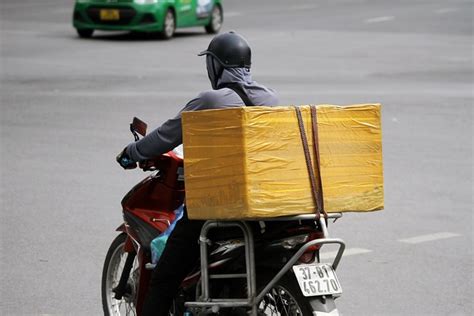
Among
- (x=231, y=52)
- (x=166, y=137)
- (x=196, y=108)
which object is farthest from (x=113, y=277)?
(x=231, y=52)

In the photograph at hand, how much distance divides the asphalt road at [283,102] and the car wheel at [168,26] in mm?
343

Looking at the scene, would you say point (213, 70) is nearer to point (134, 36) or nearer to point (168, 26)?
point (168, 26)

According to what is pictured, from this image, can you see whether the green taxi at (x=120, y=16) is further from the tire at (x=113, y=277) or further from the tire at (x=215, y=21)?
the tire at (x=113, y=277)

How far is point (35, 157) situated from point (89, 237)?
3313 mm

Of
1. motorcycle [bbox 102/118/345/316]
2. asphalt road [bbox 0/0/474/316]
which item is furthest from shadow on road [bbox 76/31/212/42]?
motorcycle [bbox 102/118/345/316]

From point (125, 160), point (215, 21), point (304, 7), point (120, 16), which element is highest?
point (125, 160)

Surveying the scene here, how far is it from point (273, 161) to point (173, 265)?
0.84 meters

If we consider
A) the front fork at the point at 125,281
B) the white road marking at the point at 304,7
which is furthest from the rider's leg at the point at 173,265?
the white road marking at the point at 304,7

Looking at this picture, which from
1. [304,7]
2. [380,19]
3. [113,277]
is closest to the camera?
[113,277]

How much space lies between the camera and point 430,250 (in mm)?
9008

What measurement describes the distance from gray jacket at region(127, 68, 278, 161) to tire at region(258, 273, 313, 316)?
0.85 meters

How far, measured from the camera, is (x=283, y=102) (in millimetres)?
16219

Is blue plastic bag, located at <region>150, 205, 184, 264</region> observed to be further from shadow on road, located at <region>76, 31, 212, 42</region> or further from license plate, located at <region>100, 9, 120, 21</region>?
shadow on road, located at <region>76, 31, 212, 42</region>

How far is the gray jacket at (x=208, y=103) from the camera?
569cm
